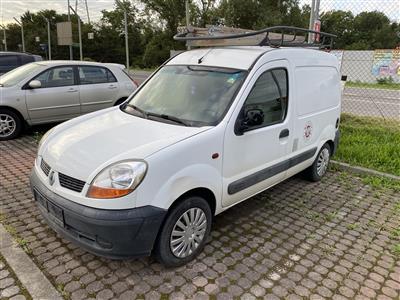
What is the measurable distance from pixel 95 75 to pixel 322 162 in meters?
5.22

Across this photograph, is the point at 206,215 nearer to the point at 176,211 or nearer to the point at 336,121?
the point at 176,211

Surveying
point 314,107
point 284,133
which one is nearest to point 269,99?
point 284,133

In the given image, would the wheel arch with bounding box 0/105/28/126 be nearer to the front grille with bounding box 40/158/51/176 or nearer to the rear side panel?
the front grille with bounding box 40/158/51/176

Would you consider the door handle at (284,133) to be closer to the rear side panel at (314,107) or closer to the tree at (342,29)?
the rear side panel at (314,107)

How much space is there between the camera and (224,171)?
323 centimetres

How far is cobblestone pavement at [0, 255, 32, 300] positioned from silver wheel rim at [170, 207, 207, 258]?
4.00 ft

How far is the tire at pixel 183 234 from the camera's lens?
2.86m

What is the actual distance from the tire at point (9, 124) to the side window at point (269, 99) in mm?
5334

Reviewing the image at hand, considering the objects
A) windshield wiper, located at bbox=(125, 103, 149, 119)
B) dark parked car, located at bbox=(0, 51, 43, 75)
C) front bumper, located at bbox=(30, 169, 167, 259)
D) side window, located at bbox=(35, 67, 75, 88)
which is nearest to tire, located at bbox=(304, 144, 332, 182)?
windshield wiper, located at bbox=(125, 103, 149, 119)

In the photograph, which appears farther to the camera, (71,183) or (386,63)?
(386,63)

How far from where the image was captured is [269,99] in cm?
370

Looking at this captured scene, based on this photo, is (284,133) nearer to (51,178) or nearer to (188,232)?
(188,232)

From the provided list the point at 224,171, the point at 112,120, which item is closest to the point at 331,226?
the point at 224,171

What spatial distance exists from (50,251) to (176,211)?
134 cm
